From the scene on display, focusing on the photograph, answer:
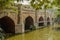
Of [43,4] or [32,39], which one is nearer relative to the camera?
[43,4]

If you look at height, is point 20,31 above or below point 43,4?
below

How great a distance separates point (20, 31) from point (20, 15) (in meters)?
2.18

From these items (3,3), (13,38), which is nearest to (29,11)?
(13,38)

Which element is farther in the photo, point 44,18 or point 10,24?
point 44,18

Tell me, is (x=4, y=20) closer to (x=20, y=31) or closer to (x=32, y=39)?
(x=20, y=31)

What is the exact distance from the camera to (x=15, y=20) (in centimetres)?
2341

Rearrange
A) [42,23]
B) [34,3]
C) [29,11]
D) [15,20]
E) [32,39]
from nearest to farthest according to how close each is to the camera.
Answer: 1. [34,3]
2. [32,39]
3. [15,20]
4. [29,11]
5. [42,23]

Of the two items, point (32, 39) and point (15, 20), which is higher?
point (15, 20)

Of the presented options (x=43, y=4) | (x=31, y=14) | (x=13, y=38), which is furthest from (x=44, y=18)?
(x=43, y=4)

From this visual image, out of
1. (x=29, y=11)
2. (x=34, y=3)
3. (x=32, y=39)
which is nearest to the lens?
(x=34, y=3)

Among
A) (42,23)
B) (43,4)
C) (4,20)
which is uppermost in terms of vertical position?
(43,4)

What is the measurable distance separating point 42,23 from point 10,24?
564 inches

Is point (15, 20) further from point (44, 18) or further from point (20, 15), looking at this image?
point (44, 18)

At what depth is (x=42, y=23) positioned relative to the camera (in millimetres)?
37188
